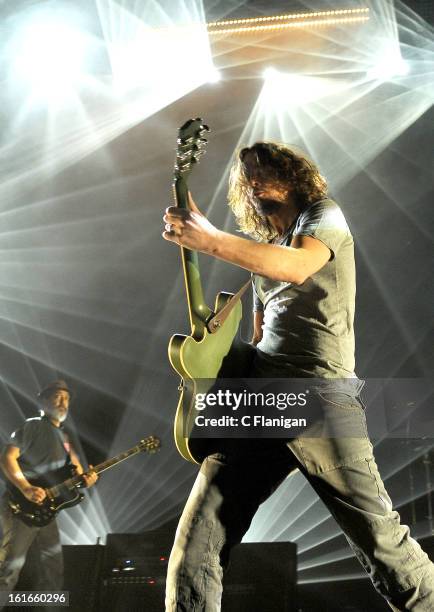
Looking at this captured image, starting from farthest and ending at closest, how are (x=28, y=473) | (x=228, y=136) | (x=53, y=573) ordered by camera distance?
1. (x=228, y=136)
2. (x=28, y=473)
3. (x=53, y=573)

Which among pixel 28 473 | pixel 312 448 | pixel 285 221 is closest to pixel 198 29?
pixel 285 221

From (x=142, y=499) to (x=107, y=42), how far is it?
3887mm

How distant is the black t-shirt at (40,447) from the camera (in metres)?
4.20

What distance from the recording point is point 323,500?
4.29ft

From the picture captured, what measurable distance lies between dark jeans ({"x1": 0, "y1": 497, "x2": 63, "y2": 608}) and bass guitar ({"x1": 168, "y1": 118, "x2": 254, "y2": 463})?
2836 millimetres

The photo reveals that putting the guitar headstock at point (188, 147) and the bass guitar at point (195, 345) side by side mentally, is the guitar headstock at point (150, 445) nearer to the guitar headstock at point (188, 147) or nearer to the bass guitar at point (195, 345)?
the bass guitar at point (195, 345)

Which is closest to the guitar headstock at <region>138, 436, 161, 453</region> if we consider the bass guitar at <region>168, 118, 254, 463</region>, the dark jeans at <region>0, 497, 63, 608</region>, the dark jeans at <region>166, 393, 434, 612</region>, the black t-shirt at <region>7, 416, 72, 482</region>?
the black t-shirt at <region>7, 416, 72, 482</region>

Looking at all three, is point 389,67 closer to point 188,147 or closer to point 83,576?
point 188,147

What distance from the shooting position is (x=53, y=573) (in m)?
3.78

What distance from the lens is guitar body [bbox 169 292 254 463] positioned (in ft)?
4.66

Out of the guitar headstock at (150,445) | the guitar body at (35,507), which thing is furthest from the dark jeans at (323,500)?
the guitar headstock at (150,445)

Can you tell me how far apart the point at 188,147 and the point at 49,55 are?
11.5ft

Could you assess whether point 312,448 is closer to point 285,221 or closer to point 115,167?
point 285,221

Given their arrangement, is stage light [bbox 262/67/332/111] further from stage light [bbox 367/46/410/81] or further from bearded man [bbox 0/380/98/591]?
bearded man [bbox 0/380/98/591]
